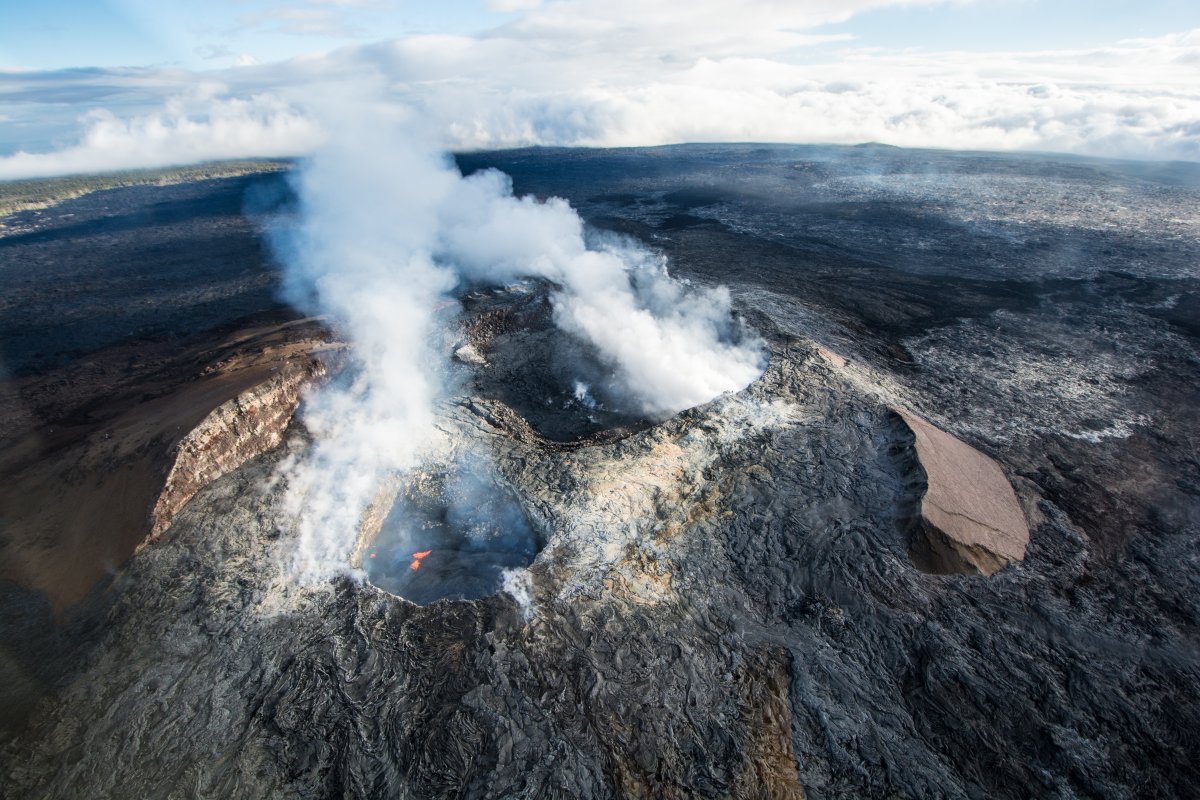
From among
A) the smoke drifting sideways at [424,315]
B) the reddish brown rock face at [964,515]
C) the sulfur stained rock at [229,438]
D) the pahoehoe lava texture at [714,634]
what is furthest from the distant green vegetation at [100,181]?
the reddish brown rock face at [964,515]

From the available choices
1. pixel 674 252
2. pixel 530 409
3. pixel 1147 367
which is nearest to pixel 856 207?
pixel 674 252

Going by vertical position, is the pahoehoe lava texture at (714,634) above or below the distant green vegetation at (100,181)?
below

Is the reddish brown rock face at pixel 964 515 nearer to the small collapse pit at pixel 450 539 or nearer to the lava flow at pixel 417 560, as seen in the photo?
the small collapse pit at pixel 450 539

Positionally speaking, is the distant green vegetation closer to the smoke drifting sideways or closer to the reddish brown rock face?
the smoke drifting sideways

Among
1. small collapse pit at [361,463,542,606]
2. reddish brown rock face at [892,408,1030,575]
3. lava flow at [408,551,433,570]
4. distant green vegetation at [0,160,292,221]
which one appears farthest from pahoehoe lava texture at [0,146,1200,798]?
distant green vegetation at [0,160,292,221]

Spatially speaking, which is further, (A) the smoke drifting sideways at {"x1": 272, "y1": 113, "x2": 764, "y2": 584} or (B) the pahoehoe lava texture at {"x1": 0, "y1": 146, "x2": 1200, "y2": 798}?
(A) the smoke drifting sideways at {"x1": 272, "y1": 113, "x2": 764, "y2": 584}

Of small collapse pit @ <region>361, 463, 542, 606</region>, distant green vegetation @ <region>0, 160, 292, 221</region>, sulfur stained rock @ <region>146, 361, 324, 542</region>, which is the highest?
distant green vegetation @ <region>0, 160, 292, 221</region>

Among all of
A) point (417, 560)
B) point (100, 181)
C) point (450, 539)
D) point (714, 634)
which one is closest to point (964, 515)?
point (714, 634)

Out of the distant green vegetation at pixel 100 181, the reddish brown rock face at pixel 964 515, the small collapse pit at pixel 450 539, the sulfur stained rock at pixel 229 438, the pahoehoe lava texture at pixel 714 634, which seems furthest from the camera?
the distant green vegetation at pixel 100 181
